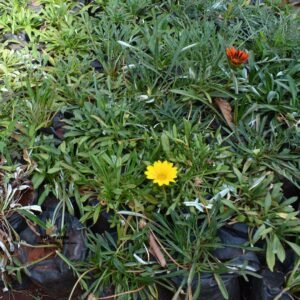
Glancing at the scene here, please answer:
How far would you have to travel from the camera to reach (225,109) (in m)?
2.39

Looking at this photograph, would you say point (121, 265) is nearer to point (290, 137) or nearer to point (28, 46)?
point (290, 137)

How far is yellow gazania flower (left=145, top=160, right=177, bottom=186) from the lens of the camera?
2.04 metres

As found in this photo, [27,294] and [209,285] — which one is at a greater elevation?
[209,285]

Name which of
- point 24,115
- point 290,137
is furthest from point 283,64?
point 24,115

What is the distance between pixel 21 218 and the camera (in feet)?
7.10

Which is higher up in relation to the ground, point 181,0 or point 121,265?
point 181,0

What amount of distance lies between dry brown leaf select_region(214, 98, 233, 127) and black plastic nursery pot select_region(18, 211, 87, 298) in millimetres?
816

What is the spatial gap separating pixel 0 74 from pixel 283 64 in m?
1.45

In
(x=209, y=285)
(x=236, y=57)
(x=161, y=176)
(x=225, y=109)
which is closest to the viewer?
(x=209, y=285)

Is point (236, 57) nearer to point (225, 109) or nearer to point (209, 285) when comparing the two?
point (225, 109)

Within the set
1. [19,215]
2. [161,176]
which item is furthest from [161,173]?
[19,215]

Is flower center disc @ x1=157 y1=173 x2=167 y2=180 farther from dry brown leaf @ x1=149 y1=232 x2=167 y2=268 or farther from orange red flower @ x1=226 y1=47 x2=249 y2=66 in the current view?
orange red flower @ x1=226 y1=47 x2=249 y2=66

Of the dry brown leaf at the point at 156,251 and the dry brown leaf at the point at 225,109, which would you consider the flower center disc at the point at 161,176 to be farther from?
the dry brown leaf at the point at 225,109

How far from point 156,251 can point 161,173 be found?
1.00 feet
